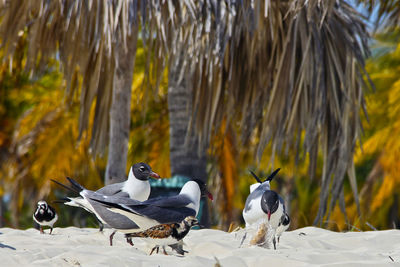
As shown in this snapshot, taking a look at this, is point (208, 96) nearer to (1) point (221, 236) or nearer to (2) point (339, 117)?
(2) point (339, 117)

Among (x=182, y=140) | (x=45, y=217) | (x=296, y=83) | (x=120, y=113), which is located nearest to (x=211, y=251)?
(x=45, y=217)

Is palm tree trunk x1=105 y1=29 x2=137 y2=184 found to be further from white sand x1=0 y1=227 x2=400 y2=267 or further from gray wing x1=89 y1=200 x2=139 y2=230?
gray wing x1=89 y1=200 x2=139 y2=230

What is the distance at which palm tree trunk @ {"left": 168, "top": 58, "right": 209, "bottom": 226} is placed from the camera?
6816 mm

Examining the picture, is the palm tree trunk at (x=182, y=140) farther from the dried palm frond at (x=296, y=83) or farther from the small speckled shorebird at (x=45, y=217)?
the small speckled shorebird at (x=45, y=217)

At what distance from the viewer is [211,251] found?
3576 mm

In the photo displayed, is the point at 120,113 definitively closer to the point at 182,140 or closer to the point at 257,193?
the point at 182,140

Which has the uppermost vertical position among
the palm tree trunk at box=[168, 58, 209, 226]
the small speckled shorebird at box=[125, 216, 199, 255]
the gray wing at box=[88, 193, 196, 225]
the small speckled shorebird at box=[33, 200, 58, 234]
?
the palm tree trunk at box=[168, 58, 209, 226]

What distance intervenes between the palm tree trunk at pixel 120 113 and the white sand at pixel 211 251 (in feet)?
4.63

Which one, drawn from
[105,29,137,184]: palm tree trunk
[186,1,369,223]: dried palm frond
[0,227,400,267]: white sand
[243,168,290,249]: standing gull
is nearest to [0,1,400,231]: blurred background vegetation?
[186,1,369,223]: dried palm frond

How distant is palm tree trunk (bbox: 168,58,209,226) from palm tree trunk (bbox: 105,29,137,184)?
2.73 ft

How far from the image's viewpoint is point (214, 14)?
5.92 meters

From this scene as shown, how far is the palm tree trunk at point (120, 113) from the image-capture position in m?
6.00

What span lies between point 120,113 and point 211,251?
2.74 metres

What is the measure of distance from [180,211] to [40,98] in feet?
38.6
